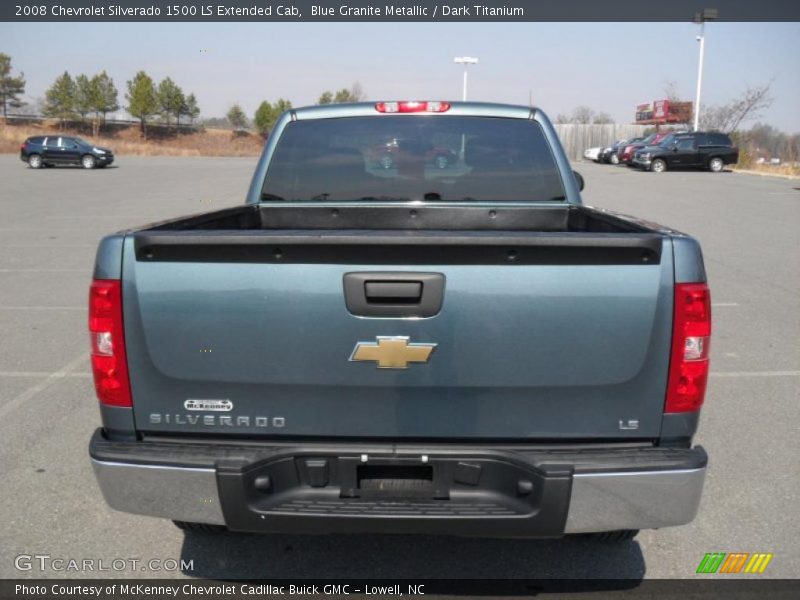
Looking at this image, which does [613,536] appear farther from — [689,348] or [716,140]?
[716,140]

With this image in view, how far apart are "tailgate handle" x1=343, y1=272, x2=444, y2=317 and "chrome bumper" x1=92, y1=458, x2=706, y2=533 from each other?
0.75 m

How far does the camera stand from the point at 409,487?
278 centimetres

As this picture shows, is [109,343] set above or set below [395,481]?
above

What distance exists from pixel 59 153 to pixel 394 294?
4022cm

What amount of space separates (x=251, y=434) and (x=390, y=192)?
7.41ft

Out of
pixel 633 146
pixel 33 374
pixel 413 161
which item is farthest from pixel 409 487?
pixel 633 146

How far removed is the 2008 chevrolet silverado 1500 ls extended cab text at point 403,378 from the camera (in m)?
2.66

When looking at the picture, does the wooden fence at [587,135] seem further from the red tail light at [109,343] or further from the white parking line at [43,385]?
the red tail light at [109,343]

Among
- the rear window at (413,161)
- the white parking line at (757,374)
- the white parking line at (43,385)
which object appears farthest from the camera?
the white parking line at (757,374)

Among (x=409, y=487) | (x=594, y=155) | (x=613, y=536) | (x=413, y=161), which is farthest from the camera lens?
(x=594, y=155)

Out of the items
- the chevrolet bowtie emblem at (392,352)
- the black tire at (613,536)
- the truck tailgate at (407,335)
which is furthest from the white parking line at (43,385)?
the black tire at (613,536)

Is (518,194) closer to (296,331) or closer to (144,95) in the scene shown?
(296,331)

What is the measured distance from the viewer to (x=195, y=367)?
9.04 ft

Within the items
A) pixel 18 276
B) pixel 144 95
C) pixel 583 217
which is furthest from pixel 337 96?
pixel 583 217
